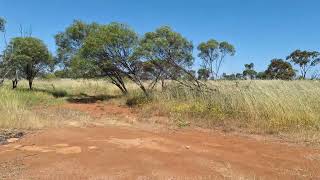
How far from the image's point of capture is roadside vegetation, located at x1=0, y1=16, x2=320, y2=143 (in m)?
9.43

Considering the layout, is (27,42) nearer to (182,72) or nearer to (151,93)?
(151,93)

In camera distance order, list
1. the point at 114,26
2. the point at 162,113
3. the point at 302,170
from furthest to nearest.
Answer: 1. the point at 114,26
2. the point at 162,113
3. the point at 302,170

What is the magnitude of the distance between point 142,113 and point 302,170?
8046 millimetres

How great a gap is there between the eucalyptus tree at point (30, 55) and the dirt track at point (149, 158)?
638 inches

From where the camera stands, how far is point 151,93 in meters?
16.6

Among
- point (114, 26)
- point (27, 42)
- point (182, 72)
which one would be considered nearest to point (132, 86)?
point (114, 26)

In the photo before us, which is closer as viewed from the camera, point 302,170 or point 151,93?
point 302,170

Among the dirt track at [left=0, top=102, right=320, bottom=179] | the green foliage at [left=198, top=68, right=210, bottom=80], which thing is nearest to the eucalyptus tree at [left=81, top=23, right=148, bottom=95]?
the green foliage at [left=198, top=68, right=210, bottom=80]

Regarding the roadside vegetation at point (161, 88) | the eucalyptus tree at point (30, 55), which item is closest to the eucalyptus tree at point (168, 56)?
the roadside vegetation at point (161, 88)

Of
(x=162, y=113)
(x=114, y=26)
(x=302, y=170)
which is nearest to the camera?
(x=302, y=170)

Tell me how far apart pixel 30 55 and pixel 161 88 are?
9996 mm

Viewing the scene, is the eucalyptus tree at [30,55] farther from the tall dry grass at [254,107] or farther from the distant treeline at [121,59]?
the tall dry grass at [254,107]

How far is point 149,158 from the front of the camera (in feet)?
18.8

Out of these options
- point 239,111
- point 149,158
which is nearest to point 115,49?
point 239,111
